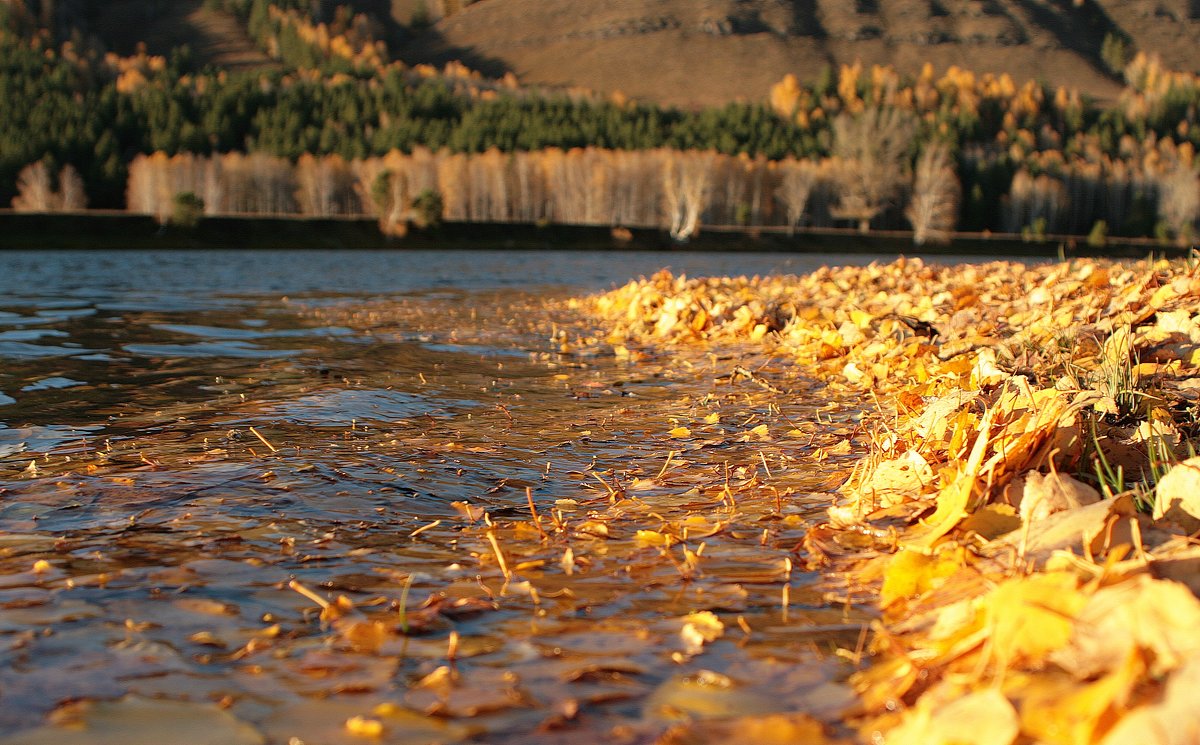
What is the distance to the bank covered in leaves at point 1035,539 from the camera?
5.73ft

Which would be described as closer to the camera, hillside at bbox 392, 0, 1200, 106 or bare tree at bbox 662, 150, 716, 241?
bare tree at bbox 662, 150, 716, 241

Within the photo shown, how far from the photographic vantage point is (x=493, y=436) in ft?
16.3

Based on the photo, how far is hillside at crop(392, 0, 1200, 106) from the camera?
150 m

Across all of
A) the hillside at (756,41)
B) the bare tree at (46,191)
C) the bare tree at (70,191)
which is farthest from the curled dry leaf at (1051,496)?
the hillside at (756,41)

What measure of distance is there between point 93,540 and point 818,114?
120 metres

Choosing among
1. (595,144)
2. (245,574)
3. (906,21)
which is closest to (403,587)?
(245,574)

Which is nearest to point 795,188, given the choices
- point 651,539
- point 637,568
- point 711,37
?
point 651,539

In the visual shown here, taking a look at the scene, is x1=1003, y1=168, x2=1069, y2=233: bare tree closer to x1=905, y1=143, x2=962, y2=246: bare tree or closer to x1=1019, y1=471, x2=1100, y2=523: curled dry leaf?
x1=905, y1=143, x2=962, y2=246: bare tree

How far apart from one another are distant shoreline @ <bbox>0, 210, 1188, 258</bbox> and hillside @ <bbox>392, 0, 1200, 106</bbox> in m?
70.9

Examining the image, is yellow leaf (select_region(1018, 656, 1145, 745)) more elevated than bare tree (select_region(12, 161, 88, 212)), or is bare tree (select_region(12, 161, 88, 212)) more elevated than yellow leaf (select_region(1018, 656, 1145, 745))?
bare tree (select_region(12, 161, 88, 212))

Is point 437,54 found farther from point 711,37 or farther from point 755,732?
point 755,732

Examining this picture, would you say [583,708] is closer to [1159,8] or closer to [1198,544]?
[1198,544]

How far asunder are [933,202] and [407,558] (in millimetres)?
83046

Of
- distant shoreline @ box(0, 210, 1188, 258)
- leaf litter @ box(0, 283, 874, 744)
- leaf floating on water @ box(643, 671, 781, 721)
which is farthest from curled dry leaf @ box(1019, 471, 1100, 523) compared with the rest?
distant shoreline @ box(0, 210, 1188, 258)
